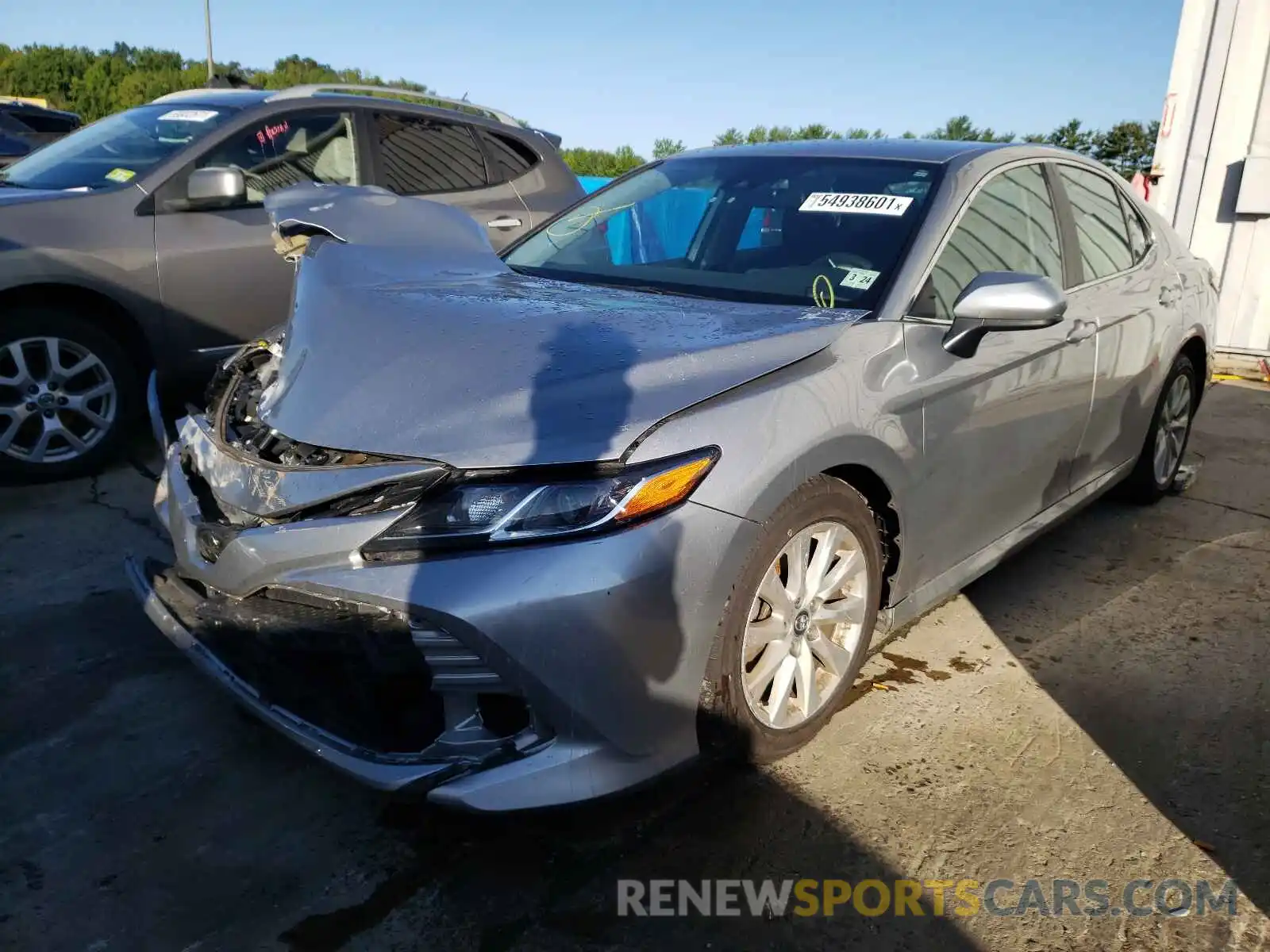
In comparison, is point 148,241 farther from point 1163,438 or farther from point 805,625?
point 1163,438

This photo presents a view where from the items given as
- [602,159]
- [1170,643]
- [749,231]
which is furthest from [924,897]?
[602,159]

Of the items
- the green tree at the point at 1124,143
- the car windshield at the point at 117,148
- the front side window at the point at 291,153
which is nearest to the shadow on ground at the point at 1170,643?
the front side window at the point at 291,153

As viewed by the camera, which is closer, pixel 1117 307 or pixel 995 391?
pixel 995 391

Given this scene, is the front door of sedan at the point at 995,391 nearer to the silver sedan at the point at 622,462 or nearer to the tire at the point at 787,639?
the silver sedan at the point at 622,462

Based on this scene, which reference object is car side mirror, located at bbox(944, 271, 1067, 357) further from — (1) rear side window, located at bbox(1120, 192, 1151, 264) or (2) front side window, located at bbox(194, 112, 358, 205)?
(2) front side window, located at bbox(194, 112, 358, 205)

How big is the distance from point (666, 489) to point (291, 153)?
3.90 m

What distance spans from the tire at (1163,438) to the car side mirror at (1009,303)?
1914 mm

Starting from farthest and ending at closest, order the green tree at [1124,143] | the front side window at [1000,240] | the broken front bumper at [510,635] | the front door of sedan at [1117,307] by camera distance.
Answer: the green tree at [1124,143], the front door of sedan at [1117,307], the front side window at [1000,240], the broken front bumper at [510,635]

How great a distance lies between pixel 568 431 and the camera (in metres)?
1.99

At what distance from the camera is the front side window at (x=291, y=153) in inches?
189

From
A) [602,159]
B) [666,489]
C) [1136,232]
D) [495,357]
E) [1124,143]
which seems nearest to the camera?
[666,489]

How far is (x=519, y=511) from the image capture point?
194cm

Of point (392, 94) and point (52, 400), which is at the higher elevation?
point (392, 94)

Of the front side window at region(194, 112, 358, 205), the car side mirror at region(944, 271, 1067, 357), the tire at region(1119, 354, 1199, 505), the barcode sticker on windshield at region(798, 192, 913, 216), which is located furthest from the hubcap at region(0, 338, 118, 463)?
the tire at region(1119, 354, 1199, 505)
